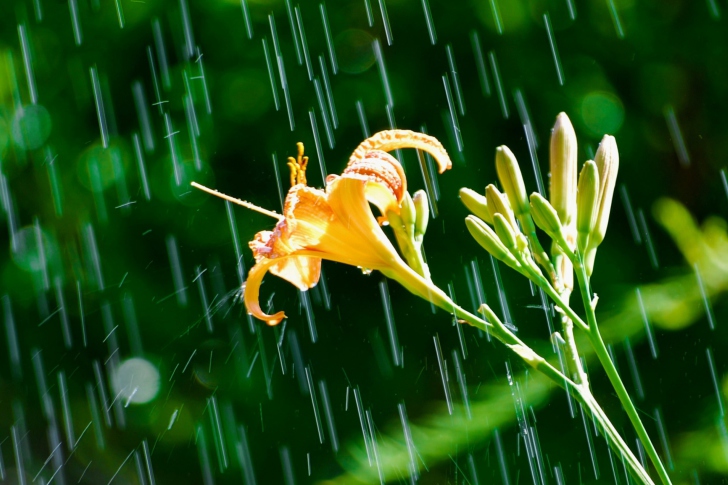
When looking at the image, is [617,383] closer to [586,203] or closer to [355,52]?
[586,203]

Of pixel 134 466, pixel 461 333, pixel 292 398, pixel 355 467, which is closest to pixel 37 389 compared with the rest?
pixel 134 466

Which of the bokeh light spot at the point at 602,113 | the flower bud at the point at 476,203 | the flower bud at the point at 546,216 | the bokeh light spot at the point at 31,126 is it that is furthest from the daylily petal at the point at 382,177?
the bokeh light spot at the point at 31,126

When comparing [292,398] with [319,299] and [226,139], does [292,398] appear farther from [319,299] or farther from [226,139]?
[226,139]

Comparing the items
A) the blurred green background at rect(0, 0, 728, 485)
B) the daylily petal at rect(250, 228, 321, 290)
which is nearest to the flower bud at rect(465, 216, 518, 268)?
the daylily petal at rect(250, 228, 321, 290)

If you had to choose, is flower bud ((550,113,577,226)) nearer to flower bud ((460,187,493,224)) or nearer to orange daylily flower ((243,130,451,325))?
flower bud ((460,187,493,224))

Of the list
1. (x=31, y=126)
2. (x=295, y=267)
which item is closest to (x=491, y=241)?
(x=295, y=267)

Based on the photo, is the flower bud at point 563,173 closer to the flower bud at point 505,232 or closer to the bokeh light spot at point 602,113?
the flower bud at point 505,232

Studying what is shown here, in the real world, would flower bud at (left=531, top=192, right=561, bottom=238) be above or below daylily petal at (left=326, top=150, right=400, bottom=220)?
below
